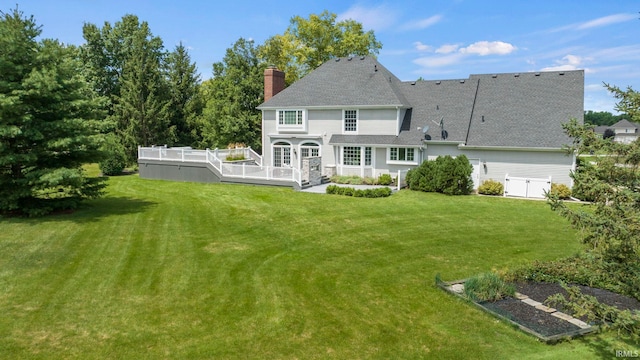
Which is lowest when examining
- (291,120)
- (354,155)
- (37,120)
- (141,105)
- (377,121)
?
(354,155)

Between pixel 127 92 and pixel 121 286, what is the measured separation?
32546 mm

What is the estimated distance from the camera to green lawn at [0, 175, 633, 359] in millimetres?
6980

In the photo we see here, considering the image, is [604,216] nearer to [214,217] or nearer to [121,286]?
[121,286]

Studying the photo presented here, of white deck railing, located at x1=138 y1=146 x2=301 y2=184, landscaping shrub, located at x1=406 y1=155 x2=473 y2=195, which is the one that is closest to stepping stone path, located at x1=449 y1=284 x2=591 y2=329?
landscaping shrub, located at x1=406 y1=155 x2=473 y2=195

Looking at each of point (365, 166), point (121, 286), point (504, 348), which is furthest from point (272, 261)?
point (365, 166)

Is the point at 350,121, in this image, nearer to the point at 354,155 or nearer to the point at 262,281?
the point at 354,155

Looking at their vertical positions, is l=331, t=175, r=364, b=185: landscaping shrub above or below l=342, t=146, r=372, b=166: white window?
below

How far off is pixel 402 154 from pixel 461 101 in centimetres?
635

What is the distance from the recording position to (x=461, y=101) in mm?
28250

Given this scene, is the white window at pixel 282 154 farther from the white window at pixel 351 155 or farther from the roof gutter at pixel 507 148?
the roof gutter at pixel 507 148

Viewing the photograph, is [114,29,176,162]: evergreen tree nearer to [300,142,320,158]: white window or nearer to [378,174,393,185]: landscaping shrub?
[300,142,320,158]: white window

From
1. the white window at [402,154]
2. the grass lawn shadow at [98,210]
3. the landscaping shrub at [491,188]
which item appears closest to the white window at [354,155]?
the white window at [402,154]

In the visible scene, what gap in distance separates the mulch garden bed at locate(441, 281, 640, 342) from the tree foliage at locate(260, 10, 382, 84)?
120 feet

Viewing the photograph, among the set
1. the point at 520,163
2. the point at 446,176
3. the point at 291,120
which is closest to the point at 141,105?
the point at 291,120
